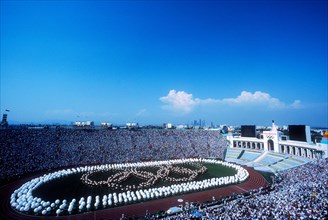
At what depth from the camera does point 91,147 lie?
56.9 m

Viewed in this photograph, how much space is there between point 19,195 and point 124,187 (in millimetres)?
15504

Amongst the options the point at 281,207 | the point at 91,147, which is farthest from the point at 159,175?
the point at 91,147

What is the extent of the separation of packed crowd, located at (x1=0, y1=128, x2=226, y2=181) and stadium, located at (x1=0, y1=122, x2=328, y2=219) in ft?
0.75

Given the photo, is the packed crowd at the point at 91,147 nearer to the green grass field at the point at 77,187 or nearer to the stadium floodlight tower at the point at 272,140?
the green grass field at the point at 77,187

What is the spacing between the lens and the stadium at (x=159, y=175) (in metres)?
24.2

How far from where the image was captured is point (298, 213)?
18.1 meters

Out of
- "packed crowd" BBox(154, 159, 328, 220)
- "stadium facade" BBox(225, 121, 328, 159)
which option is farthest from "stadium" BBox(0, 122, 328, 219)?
"stadium facade" BBox(225, 121, 328, 159)

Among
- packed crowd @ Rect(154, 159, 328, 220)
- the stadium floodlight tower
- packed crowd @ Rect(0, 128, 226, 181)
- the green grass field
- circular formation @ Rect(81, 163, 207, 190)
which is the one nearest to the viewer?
packed crowd @ Rect(154, 159, 328, 220)

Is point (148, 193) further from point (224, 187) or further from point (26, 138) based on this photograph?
point (26, 138)

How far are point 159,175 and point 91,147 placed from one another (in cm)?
2587

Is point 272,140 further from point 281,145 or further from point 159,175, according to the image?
point 159,175

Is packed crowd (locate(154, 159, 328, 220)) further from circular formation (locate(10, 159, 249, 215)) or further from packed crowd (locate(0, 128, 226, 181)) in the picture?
packed crowd (locate(0, 128, 226, 181))

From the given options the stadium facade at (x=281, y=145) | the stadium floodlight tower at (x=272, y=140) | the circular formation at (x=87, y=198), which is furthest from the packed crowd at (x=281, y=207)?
the stadium floodlight tower at (x=272, y=140)

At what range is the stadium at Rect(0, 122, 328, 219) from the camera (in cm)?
2423
